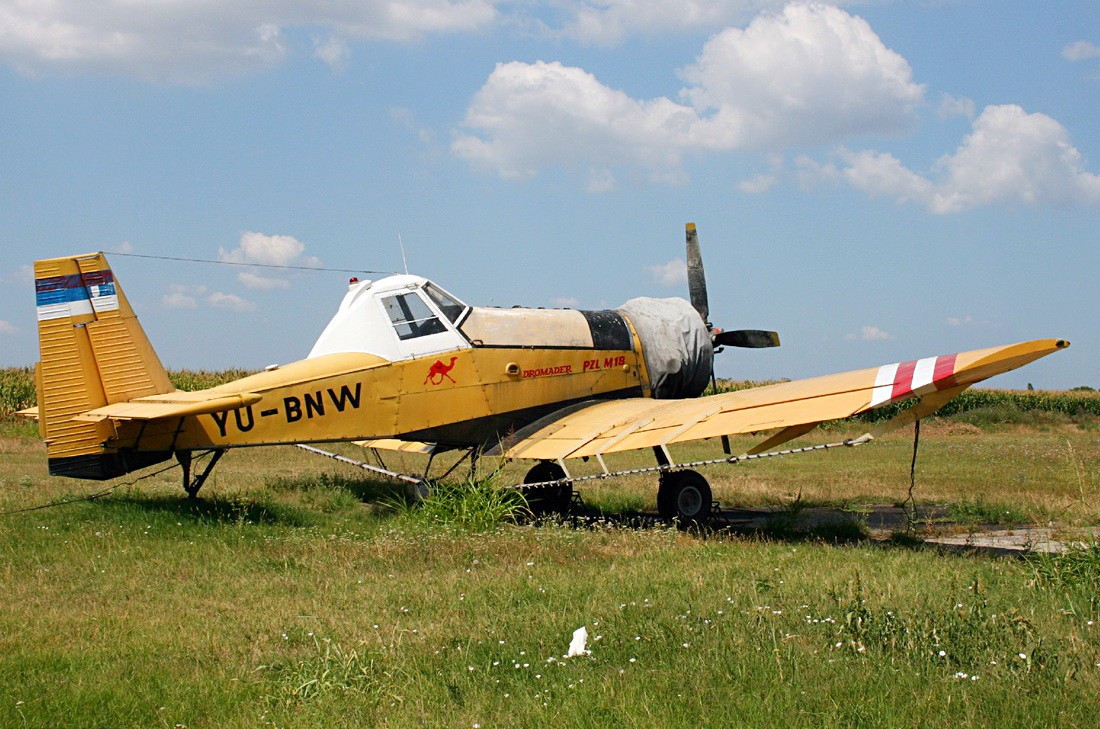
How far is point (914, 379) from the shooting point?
30.7 ft

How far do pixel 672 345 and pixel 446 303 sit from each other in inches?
129

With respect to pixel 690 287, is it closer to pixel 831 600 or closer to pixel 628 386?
pixel 628 386

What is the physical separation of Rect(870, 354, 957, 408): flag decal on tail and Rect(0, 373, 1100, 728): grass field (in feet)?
4.63

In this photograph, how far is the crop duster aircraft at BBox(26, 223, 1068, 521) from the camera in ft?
32.9

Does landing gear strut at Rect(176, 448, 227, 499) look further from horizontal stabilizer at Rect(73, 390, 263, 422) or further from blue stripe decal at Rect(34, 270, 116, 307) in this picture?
blue stripe decal at Rect(34, 270, 116, 307)

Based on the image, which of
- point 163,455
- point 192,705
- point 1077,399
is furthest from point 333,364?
point 1077,399

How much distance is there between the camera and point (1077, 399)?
1427 inches

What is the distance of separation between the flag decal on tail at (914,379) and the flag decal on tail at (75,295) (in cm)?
786

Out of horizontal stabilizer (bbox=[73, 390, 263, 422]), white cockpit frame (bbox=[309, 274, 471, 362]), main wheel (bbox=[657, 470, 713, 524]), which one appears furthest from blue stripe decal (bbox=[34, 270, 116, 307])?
main wheel (bbox=[657, 470, 713, 524])

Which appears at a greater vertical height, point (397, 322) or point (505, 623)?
point (397, 322)

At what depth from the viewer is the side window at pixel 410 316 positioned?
39.2ft

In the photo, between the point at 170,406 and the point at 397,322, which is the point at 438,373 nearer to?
the point at 397,322

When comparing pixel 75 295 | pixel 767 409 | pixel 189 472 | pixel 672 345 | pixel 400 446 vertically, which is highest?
pixel 75 295

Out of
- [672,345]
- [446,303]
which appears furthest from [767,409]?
[446,303]
